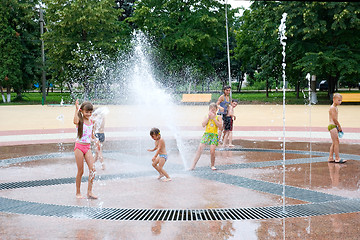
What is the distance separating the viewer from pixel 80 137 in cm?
614

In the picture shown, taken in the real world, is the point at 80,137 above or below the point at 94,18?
below

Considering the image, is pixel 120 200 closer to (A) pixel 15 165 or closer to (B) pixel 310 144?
(A) pixel 15 165

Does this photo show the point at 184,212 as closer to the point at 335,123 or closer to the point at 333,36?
the point at 335,123

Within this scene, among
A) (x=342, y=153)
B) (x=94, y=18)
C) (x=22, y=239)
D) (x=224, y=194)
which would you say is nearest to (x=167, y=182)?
(x=224, y=194)

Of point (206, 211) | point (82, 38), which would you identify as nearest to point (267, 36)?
point (82, 38)

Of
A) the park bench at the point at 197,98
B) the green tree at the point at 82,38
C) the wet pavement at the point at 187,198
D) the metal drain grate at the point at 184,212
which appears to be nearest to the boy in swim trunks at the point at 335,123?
the wet pavement at the point at 187,198

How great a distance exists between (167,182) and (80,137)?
1.86 metres

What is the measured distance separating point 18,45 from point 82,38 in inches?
281

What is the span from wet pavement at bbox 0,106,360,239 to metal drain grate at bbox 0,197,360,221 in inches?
0.5

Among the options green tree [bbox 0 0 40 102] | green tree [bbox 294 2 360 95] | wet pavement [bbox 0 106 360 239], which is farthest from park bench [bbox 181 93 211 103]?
wet pavement [bbox 0 106 360 239]

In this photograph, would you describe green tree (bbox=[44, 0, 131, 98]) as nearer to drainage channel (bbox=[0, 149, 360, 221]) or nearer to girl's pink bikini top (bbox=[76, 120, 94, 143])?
girl's pink bikini top (bbox=[76, 120, 94, 143])

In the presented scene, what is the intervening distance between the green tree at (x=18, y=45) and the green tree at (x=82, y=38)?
2802mm

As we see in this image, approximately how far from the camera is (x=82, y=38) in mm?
45438

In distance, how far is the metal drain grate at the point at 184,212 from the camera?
205 inches
